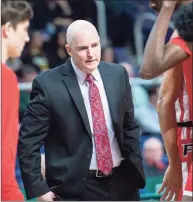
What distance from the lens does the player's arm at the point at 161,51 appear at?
149 inches

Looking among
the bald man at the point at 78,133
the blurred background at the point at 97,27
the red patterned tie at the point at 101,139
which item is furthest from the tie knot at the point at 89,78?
the blurred background at the point at 97,27

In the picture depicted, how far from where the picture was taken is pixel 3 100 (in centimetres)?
373

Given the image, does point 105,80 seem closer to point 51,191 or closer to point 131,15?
point 51,191

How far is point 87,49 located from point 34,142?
2.13 feet

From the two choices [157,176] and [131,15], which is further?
[131,15]

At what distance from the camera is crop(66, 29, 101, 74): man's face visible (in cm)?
442

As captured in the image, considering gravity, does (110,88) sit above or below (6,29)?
below

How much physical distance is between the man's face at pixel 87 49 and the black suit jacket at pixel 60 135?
0.42ft

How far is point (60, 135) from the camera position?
4.43 meters

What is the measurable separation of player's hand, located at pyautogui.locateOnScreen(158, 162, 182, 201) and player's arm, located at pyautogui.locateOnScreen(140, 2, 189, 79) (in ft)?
2.84

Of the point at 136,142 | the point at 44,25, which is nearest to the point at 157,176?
the point at 136,142

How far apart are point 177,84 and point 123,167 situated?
0.67m

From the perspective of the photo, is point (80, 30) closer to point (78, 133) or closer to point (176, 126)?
point (78, 133)

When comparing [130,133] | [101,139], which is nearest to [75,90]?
[101,139]
